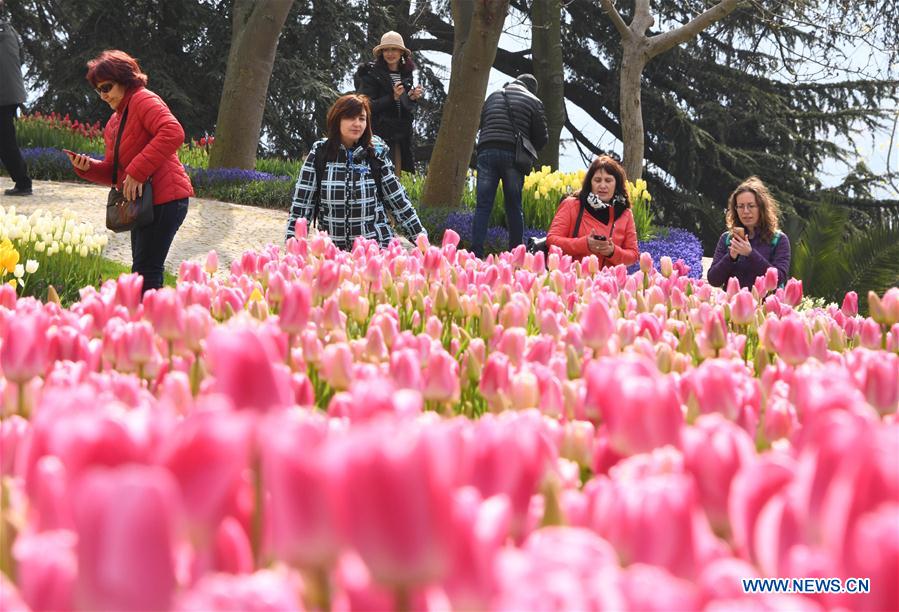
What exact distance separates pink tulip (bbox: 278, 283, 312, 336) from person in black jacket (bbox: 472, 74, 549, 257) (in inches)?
326

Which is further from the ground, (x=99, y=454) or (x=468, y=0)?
(x=468, y=0)

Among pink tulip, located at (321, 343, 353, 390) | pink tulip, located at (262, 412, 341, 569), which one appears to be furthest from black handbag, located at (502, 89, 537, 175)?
pink tulip, located at (262, 412, 341, 569)

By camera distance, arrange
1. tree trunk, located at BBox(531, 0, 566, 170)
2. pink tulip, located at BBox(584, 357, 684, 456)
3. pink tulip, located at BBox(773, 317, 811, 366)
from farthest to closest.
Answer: tree trunk, located at BBox(531, 0, 566, 170), pink tulip, located at BBox(773, 317, 811, 366), pink tulip, located at BBox(584, 357, 684, 456)

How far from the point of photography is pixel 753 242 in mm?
6941

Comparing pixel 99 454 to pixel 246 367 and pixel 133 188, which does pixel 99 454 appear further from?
pixel 133 188

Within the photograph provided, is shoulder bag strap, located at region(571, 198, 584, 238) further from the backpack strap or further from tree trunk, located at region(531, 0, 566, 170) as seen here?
tree trunk, located at region(531, 0, 566, 170)

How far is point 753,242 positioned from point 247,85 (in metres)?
9.78

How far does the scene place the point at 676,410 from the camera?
1.02 metres

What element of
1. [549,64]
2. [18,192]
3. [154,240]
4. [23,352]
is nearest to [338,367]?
[23,352]

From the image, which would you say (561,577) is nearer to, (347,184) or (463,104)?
(347,184)

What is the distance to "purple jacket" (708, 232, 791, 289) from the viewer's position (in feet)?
21.4

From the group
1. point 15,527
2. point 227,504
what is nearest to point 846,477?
point 227,504

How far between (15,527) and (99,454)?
24 centimetres

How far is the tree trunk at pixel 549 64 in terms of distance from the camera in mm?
19672
